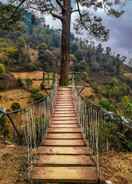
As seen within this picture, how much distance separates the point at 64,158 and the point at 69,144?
3.12 ft

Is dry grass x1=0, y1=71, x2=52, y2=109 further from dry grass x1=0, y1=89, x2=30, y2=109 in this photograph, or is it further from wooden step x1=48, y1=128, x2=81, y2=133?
wooden step x1=48, y1=128, x2=81, y2=133

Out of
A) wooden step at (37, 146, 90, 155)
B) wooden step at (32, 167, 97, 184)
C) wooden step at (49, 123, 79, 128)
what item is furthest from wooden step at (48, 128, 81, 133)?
wooden step at (32, 167, 97, 184)

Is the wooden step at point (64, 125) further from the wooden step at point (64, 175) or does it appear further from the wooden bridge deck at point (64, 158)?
the wooden step at point (64, 175)

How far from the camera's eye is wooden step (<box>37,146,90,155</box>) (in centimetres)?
611

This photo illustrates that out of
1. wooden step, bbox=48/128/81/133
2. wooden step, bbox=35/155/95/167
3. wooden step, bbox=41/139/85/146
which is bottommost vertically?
wooden step, bbox=35/155/95/167

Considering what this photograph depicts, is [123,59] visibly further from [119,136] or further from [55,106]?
[119,136]

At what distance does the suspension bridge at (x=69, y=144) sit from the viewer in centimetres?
502

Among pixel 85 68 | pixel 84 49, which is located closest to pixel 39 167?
pixel 85 68

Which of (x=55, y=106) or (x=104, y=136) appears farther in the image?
(x=55, y=106)

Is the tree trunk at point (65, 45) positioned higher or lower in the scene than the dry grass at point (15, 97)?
higher

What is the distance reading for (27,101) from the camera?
2175 centimetres

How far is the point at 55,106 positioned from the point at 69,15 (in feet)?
29.9

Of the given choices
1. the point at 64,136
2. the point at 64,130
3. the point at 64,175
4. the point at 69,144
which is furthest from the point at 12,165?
the point at 64,130

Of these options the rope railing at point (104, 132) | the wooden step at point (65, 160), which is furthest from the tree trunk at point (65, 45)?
the wooden step at point (65, 160)
